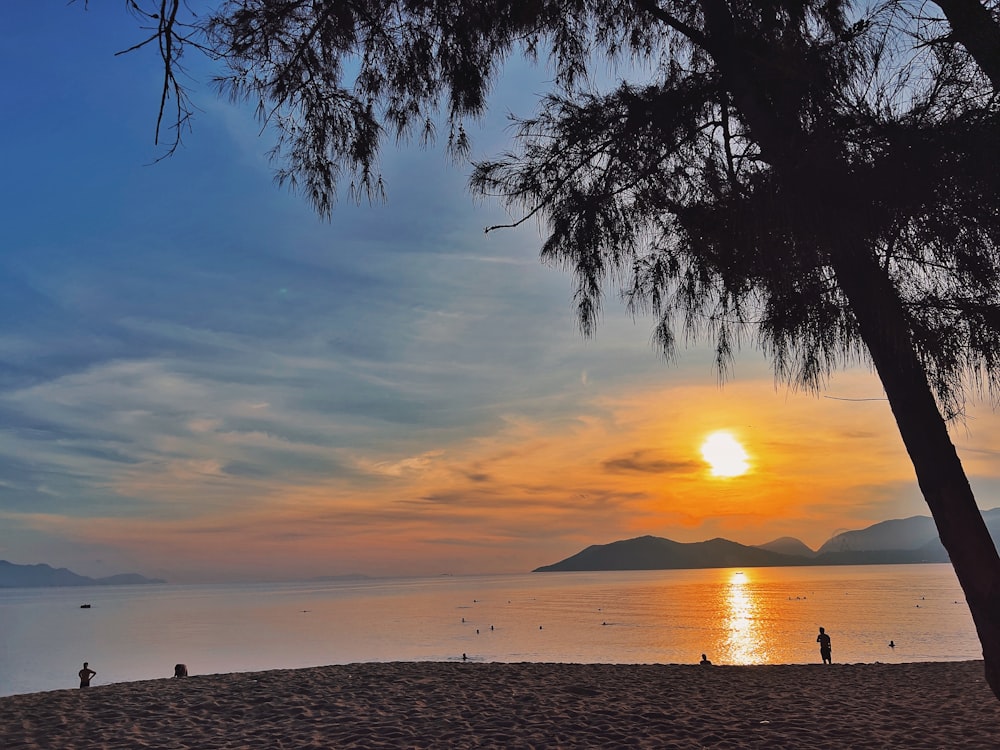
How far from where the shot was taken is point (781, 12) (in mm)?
4914

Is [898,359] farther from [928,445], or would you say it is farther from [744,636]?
[744,636]

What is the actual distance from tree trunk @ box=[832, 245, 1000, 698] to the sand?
361 centimetres

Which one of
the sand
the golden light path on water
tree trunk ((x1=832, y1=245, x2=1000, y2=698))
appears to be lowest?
the golden light path on water

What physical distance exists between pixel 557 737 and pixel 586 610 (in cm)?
8728

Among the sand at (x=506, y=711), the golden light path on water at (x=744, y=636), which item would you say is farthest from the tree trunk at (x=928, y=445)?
the golden light path on water at (x=744, y=636)

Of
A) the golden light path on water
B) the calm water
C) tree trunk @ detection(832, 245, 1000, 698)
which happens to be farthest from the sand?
the golden light path on water

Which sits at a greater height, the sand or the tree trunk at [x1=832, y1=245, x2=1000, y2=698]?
the tree trunk at [x1=832, y1=245, x2=1000, y2=698]

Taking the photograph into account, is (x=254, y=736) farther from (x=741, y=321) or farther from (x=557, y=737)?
(x=741, y=321)

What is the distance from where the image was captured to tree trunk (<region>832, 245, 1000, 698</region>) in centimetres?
412

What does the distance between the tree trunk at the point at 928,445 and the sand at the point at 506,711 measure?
3.61 meters

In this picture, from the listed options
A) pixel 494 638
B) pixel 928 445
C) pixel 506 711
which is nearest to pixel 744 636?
pixel 494 638

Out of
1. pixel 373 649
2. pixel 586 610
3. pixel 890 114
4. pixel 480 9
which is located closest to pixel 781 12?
pixel 890 114

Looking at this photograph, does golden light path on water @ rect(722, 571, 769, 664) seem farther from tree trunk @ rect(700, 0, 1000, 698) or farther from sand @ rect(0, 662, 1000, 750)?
tree trunk @ rect(700, 0, 1000, 698)

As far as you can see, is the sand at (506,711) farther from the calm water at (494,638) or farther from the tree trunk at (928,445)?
the calm water at (494,638)
